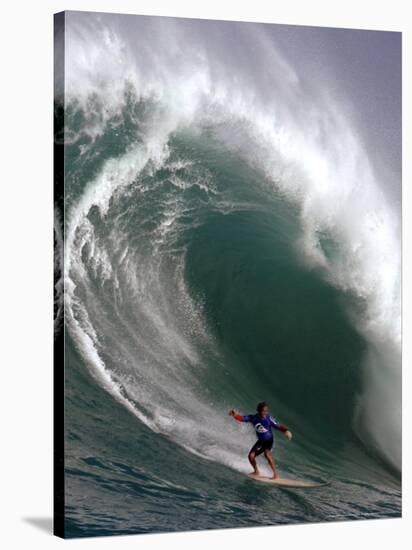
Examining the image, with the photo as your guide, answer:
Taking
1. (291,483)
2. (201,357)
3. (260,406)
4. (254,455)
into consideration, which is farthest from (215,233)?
(291,483)

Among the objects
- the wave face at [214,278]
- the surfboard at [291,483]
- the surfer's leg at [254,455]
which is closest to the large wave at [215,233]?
the wave face at [214,278]

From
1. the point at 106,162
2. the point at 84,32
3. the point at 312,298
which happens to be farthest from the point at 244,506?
the point at 84,32

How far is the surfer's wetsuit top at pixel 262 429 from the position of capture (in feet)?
51.9

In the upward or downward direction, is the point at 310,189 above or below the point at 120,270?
above

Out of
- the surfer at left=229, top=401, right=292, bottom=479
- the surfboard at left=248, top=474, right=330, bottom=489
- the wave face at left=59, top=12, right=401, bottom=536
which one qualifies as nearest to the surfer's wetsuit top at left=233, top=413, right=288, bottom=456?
the surfer at left=229, top=401, right=292, bottom=479

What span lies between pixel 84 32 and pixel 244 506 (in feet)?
14.8

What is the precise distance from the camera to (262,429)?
52.0 ft

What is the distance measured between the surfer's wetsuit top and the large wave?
190 mm

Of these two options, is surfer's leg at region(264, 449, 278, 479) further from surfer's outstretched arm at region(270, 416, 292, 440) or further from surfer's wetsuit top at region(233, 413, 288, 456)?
surfer's outstretched arm at region(270, 416, 292, 440)

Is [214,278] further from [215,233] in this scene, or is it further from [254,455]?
[254,455]

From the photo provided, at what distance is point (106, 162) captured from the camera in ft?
49.5

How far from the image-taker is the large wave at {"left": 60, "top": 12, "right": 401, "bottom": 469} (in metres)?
15.0


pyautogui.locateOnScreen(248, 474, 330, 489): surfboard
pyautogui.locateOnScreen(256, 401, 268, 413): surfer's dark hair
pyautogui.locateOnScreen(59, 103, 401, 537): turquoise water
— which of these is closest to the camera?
pyautogui.locateOnScreen(59, 103, 401, 537): turquoise water

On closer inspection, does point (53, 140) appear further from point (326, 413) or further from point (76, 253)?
point (326, 413)
